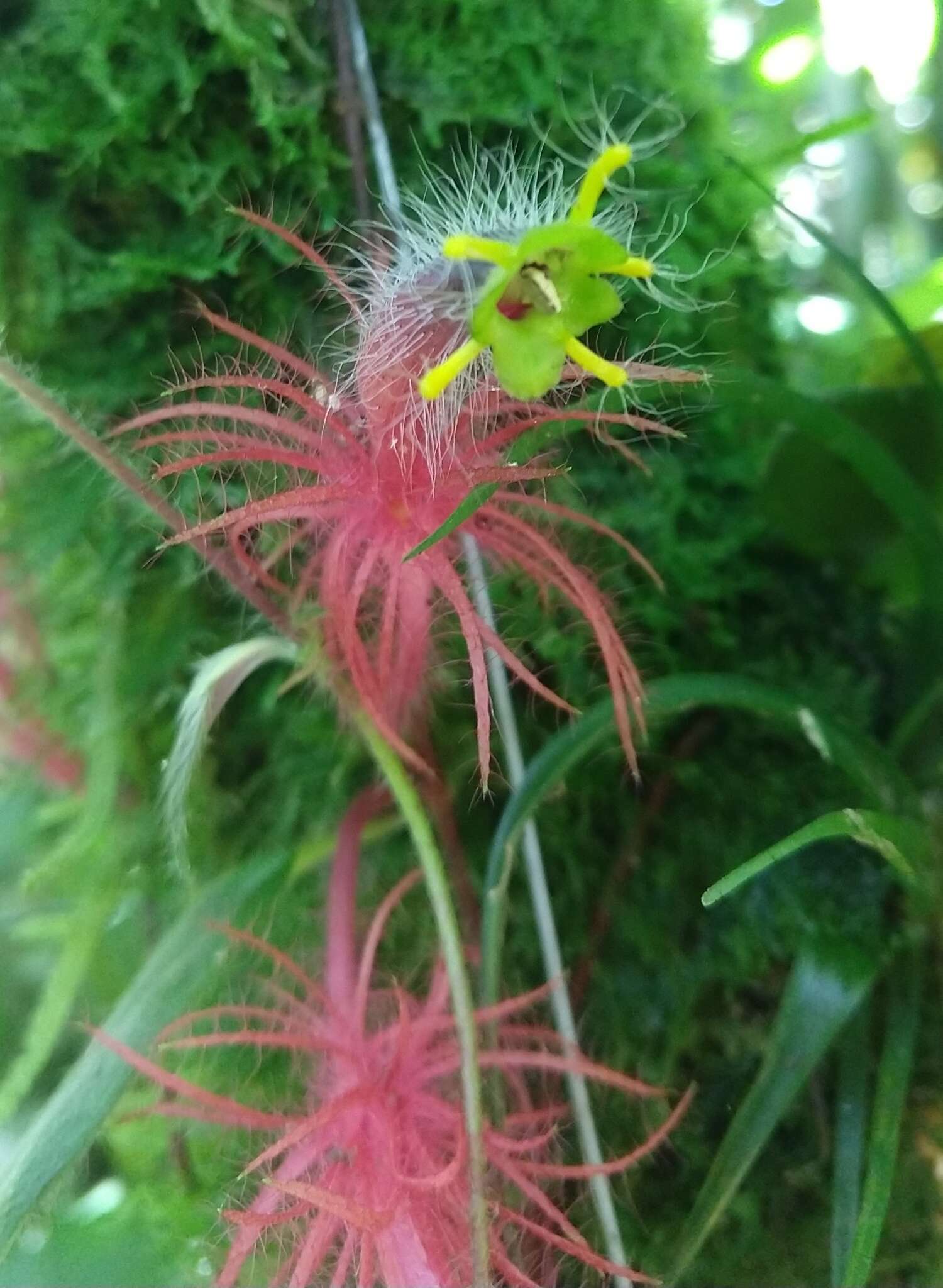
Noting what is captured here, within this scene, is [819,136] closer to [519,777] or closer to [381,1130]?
[519,777]

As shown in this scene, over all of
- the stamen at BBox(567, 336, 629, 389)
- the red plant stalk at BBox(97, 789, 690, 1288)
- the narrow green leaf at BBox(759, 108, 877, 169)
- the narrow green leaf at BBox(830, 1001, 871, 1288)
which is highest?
the narrow green leaf at BBox(759, 108, 877, 169)

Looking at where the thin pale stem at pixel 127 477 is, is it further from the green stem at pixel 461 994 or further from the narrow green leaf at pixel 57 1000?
the narrow green leaf at pixel 57 1000

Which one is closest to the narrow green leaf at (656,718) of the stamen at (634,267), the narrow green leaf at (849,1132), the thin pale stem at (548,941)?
the thin pale stem at (548,941)

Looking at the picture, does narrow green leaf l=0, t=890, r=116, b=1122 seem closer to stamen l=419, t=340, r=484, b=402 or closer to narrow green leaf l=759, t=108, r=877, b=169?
stamen l=419, t=340, r=484, b=402

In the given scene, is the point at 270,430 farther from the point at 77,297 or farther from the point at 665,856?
the point at 665,856

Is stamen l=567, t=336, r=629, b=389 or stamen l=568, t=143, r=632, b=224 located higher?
stamen l=568, t=143, r=632, b=224

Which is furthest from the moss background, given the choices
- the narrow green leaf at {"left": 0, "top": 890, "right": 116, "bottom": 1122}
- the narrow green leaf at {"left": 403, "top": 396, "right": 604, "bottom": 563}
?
the narrow green leaf at {"left": 403, "top": 396, "right": 604, "bottom": 563}

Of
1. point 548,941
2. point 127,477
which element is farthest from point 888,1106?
point 127,477
